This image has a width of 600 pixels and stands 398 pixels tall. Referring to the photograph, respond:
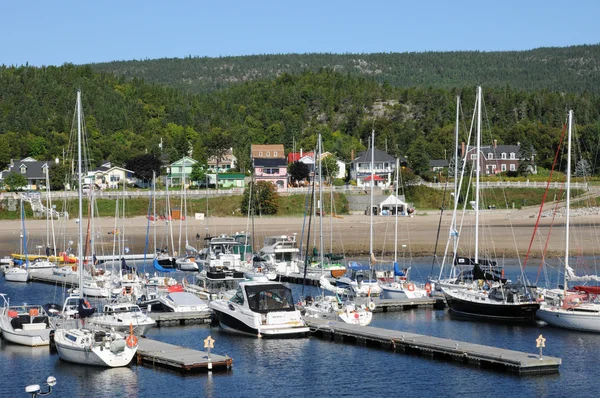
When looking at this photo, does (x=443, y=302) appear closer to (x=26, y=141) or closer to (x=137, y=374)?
(x=137, y=374)

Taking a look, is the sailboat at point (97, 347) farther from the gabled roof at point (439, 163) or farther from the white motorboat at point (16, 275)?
the gabled roof at point (439, 163)

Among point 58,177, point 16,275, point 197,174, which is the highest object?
point 197,174

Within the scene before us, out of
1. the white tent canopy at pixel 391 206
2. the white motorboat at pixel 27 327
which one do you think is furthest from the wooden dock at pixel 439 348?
the white tent canopy at pixel 391 206

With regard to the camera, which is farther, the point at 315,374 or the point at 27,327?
the point at 27,327

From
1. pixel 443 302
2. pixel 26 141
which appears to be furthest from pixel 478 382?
pixel 26 141

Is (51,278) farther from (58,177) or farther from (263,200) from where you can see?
(58,177)

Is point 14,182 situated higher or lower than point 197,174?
lower

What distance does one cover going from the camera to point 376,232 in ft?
278

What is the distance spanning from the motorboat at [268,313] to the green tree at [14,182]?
7303 centimetres

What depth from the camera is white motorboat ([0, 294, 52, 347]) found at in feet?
132

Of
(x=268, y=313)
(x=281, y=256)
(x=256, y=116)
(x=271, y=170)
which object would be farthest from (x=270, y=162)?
(x=268, y=313)

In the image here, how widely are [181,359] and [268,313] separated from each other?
679 centimetres

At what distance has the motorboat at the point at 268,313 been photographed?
41.2 m

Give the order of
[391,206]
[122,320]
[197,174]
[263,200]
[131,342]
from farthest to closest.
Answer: [197,174] → [263,200] → [391,206] → [122,320] → [131,342]
